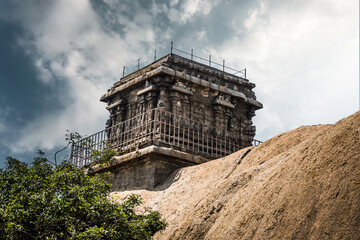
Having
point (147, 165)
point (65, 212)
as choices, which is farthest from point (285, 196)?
point (147, 165)

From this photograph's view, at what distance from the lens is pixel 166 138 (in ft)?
55.0

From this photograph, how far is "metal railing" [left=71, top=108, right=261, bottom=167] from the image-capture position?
52.0ft

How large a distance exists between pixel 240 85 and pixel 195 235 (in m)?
12.3

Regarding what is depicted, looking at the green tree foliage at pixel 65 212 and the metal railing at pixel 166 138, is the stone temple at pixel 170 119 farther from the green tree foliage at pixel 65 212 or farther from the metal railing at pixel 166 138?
the green tree foliage at pixel 65 212

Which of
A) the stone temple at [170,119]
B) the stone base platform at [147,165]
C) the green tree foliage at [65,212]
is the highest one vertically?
the stone temple at [170,119]

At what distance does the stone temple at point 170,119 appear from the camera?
15.6 metres

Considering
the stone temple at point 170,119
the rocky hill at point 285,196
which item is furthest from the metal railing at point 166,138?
the rocky hill at point 285,196

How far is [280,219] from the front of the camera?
7.68m

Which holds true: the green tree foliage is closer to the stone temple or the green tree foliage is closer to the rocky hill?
the rocky hill

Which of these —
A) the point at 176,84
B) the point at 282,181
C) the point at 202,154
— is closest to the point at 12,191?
the point at 282,181

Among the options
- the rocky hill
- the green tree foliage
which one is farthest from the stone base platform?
the green tree foliage

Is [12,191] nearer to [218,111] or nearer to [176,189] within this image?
[176,189]

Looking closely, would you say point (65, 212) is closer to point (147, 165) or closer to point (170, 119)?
point (147, 165)

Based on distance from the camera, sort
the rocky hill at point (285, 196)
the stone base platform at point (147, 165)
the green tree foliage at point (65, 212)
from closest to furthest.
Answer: the rocky hill at point (285, 196) → the green tree foliage at point (65, 212) → the stone base platform at point (147, 165)
